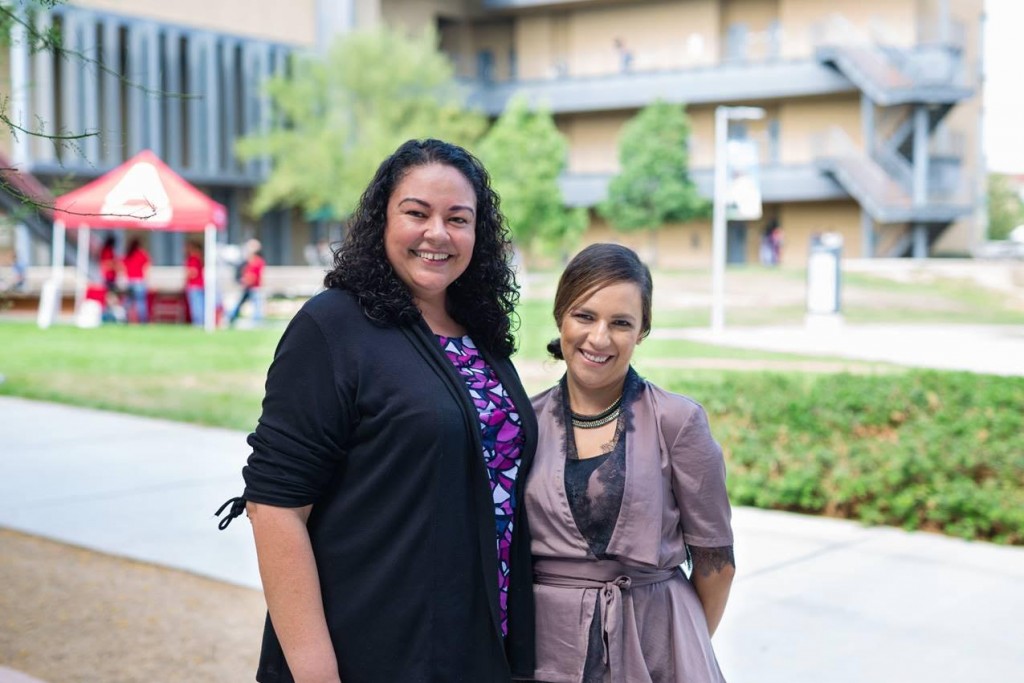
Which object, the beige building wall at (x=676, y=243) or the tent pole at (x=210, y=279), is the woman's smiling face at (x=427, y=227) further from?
the beige building wall at (x=676, y=243)

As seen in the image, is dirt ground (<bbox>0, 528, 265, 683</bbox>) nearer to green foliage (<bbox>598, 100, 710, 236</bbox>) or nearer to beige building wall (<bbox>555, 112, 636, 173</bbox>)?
green foliage (<bbox>598, 100, 710, 236</bbox>)

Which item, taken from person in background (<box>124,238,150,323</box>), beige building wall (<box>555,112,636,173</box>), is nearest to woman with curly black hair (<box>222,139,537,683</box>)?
person in background (<box>124,238,150,323</box>)

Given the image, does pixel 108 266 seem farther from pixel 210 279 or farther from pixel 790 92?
pixel 790 92

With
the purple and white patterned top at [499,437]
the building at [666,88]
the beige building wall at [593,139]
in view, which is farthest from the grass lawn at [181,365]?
the beige building wall at [593,139]

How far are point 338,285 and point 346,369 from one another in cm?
23

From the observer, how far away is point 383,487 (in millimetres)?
2457

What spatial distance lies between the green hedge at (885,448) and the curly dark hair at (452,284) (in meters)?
4.92

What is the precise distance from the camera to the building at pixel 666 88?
4394 cm

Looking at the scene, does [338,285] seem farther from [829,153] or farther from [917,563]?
[829,153]

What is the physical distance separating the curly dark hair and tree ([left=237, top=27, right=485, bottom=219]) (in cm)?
4158

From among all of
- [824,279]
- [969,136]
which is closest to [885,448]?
[824,279]

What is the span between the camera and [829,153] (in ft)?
152

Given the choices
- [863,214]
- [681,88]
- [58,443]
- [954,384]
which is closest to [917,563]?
[954,384]

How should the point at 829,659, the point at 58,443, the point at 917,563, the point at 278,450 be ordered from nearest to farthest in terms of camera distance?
the point at 278,450 < the point at 829,659 < the point at 917,563 < the point at 58,443
